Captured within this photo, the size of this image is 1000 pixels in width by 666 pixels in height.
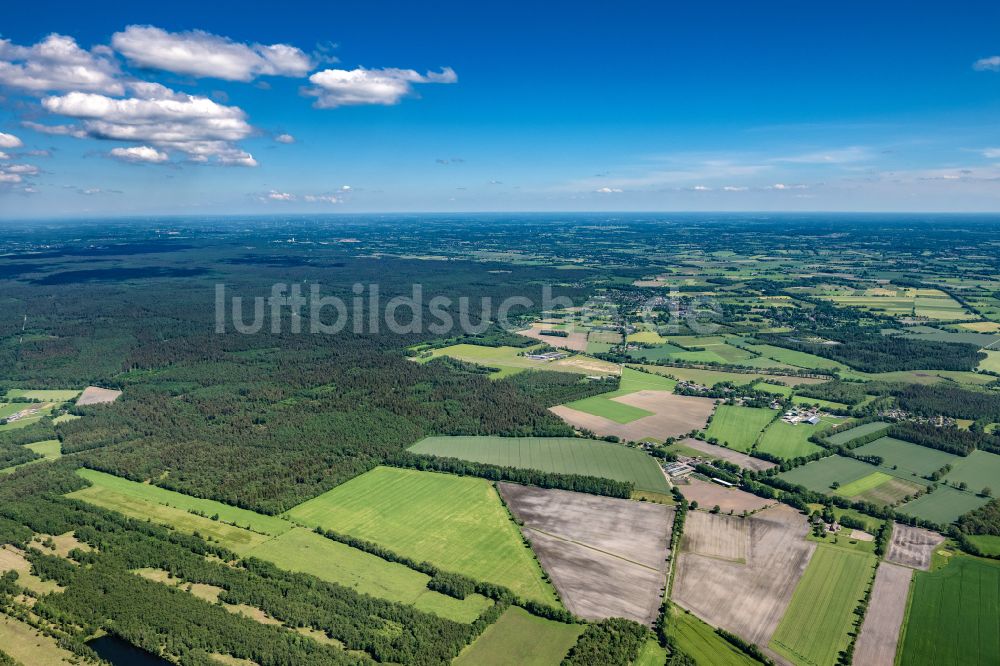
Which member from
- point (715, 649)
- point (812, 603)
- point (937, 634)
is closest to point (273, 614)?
point (715, 649)

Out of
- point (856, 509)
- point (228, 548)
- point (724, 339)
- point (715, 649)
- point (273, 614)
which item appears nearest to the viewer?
point (715, 649)

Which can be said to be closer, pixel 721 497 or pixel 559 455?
pixel 721 497

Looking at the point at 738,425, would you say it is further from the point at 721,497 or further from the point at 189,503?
the point at 189,503

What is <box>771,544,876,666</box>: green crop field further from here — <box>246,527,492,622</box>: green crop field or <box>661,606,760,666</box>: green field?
<box>246,527,492,622</box>: green crop field

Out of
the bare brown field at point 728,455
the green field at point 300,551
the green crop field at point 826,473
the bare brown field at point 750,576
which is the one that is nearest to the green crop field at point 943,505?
the green crop field at point 826,473

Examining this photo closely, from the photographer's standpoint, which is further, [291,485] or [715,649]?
[291,485]

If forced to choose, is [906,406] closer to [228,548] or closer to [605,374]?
[605,374]

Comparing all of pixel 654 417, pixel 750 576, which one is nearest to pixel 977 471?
pixel 654 417

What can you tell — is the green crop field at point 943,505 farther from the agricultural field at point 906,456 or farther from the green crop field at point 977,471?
the agricultural field at point 906,456
